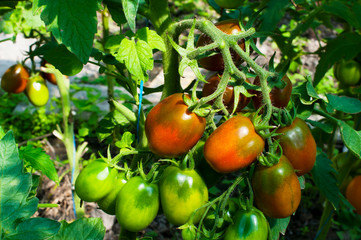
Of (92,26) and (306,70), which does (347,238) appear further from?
(306,70)

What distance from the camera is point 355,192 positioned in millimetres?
1228

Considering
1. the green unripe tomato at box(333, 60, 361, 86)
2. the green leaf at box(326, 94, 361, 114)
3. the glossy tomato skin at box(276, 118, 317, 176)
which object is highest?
the glossy tomato skin at box(276, 118, 317, 176)

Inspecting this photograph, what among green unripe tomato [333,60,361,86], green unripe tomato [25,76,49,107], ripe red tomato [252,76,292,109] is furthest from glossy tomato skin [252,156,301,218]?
green unripe tomato [25,76,49,107]

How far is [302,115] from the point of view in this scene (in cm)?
86

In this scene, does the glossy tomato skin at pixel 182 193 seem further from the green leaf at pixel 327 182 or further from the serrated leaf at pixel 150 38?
the green leaf at pixel 327 182

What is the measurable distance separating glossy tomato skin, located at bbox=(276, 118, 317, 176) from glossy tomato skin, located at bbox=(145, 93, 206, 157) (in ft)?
0.60

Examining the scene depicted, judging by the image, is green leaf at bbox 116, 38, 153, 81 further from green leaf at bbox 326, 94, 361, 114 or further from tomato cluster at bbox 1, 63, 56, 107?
tomato cluster at bbox 1, 63, 56, 107

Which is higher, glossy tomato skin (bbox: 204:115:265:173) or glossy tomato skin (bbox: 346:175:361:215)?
glossy tomato skin (bbox: 204:115:265:173)

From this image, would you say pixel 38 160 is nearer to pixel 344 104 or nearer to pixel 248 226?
pixel 248 226

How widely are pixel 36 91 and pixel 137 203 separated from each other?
1.61m

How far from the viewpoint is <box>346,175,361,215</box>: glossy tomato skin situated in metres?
1.21

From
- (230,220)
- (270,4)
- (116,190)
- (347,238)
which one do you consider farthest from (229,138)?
(347,238)

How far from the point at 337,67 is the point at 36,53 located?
136cm

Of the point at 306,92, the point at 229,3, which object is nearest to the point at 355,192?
the point at 306,92
